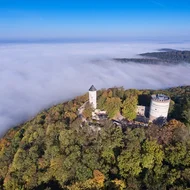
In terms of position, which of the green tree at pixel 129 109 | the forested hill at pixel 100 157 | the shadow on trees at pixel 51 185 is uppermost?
the green tree at pixel 129 109

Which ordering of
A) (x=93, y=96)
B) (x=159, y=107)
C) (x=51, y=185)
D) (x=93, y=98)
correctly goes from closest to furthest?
(x=51, y=185) < (x=159, y=107) < (x=93, y=96) < (x=93, y=98)

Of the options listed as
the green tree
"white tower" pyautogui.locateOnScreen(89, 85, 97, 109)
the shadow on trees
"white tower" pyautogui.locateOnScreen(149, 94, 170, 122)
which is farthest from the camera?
"white tower" pyautogui.locateOnScreen(89, 85, 97, 109)

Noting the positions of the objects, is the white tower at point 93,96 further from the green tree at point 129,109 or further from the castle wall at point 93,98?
the green tree at point 129,109

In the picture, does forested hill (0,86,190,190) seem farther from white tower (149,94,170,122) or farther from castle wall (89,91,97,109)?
white tower (149,94,170,122)

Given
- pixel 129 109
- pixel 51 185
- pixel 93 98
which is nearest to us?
pixel 51 185

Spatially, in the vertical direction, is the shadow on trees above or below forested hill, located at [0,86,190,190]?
below

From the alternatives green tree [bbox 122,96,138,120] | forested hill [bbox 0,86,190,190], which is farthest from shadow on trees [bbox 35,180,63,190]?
green tree [bbox 122,96,138,120]

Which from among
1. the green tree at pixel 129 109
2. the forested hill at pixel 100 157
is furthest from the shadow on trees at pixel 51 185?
the green tree at pixel 129 109

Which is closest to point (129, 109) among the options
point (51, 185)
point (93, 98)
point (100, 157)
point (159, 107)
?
point (159, 107)

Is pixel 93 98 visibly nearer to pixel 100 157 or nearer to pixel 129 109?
pixel 129 109
